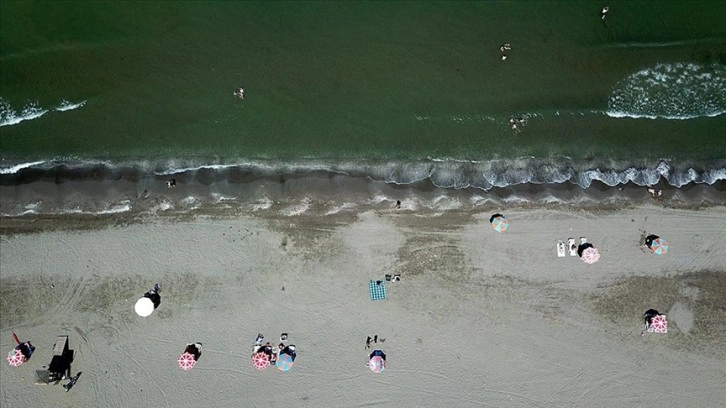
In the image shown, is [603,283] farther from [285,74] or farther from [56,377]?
[56,377]

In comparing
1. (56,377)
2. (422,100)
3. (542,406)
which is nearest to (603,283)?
(542,406)

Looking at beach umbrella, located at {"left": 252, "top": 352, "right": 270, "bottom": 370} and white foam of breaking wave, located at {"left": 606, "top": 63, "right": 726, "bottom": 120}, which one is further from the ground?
white foam of breaking wave, located at {"left": 606, "top": 63, "right": 726, "bottom": 120}

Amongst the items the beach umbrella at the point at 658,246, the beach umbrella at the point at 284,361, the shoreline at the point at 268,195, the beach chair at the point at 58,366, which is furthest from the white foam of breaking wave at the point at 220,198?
the beach umbrella at the point at 658,246

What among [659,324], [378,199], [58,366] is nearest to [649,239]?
[659,324]

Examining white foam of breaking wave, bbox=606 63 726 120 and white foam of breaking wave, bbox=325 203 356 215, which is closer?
white foam of breaking wave, bbox=325 203 356 215

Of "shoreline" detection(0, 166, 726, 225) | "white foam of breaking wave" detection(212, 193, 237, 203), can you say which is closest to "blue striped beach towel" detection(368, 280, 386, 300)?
"shoreline" detection(0, 166, 726, 225)

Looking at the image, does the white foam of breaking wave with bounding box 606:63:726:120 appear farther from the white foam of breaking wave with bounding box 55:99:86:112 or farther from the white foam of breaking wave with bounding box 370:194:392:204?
the white foam of breaking wave with bounding box 55:99:86:112

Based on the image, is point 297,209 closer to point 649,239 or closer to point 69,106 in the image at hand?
point 69,106
